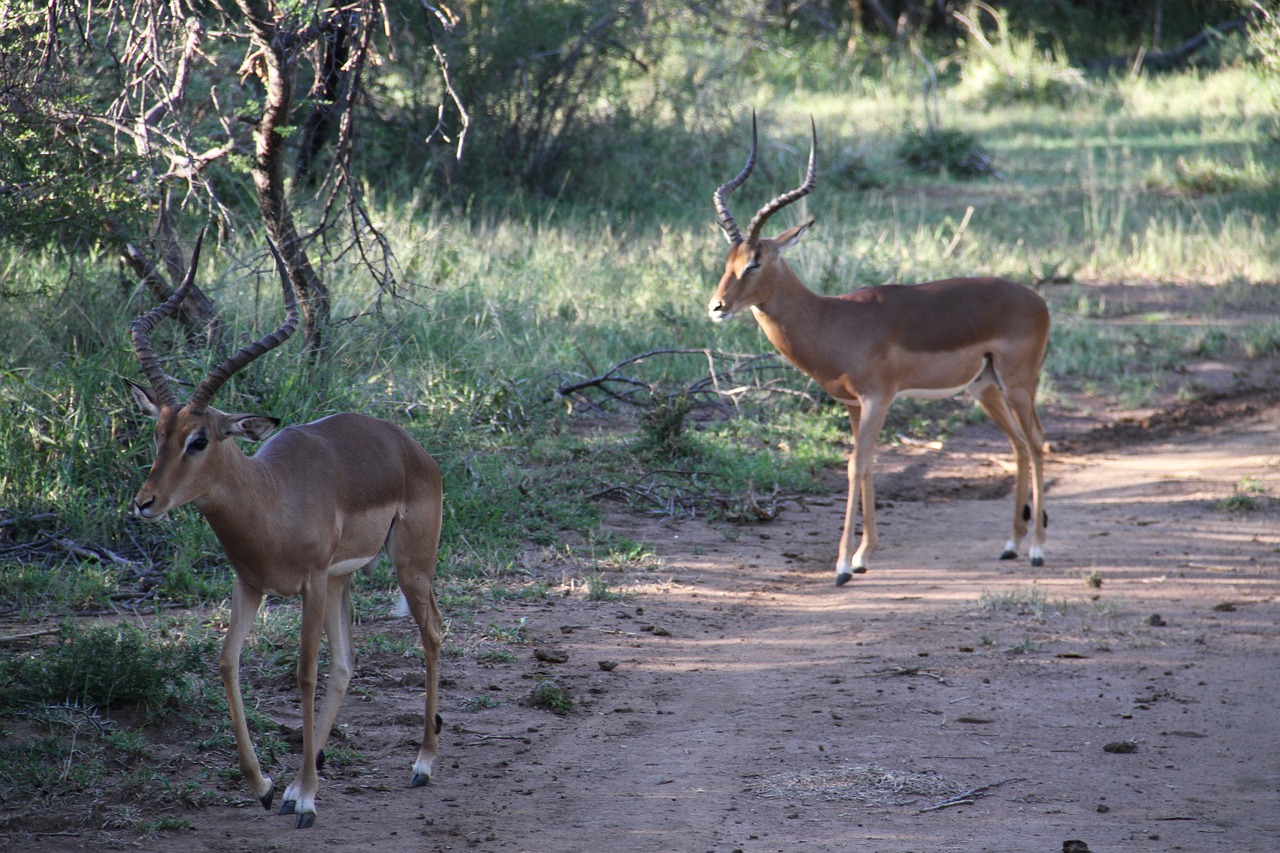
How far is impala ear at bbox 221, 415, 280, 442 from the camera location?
12.4 feet

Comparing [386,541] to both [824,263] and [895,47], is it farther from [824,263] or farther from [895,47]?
[895,47]

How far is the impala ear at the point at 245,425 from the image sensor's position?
3783 millimetres

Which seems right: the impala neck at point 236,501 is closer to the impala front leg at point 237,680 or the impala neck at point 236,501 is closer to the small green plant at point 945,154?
the impala front leg at point 237,680

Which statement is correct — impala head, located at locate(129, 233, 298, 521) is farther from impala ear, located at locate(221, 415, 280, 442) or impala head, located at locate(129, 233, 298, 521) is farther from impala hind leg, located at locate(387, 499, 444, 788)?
impala hind leg, located at locate(387, 499, 444, 788)

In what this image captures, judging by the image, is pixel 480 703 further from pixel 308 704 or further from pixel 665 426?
pixel 665 426

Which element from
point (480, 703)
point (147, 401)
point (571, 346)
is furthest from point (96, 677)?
point (571, 346)

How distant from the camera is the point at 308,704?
12.5ft

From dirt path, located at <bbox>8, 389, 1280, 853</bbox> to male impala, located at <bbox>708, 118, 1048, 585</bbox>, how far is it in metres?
0.51

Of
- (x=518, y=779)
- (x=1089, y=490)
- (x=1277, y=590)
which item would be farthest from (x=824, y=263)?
(x=518, y=779)

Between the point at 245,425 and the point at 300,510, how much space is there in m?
0.31

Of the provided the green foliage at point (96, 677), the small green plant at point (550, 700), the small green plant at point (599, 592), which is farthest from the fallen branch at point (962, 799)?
the green foliage at point (96, 677)

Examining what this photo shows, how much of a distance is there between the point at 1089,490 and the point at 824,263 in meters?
3.46

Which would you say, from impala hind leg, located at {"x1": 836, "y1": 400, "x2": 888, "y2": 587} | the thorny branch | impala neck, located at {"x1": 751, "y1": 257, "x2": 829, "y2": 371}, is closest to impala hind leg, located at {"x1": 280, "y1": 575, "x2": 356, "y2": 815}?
impala hind leg, located at {"x1": 836, "y1": 400, "x2": 888, "y2": 587}

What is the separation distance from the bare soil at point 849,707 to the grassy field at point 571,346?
1.41ft
